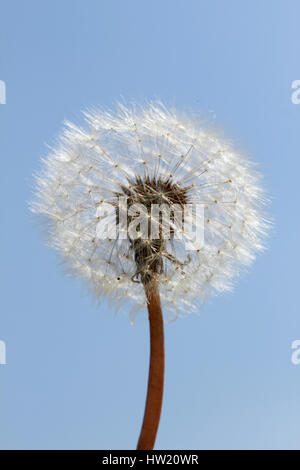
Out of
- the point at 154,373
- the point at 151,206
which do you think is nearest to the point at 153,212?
the point at 151,206

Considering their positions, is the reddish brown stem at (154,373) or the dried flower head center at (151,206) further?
the dried flower head center at (151,206)

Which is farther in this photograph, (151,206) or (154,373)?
(151,206)

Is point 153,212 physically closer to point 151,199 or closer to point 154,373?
point 151,199

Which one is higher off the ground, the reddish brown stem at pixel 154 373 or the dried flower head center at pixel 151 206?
the dried flower head center at pixel 151 206
